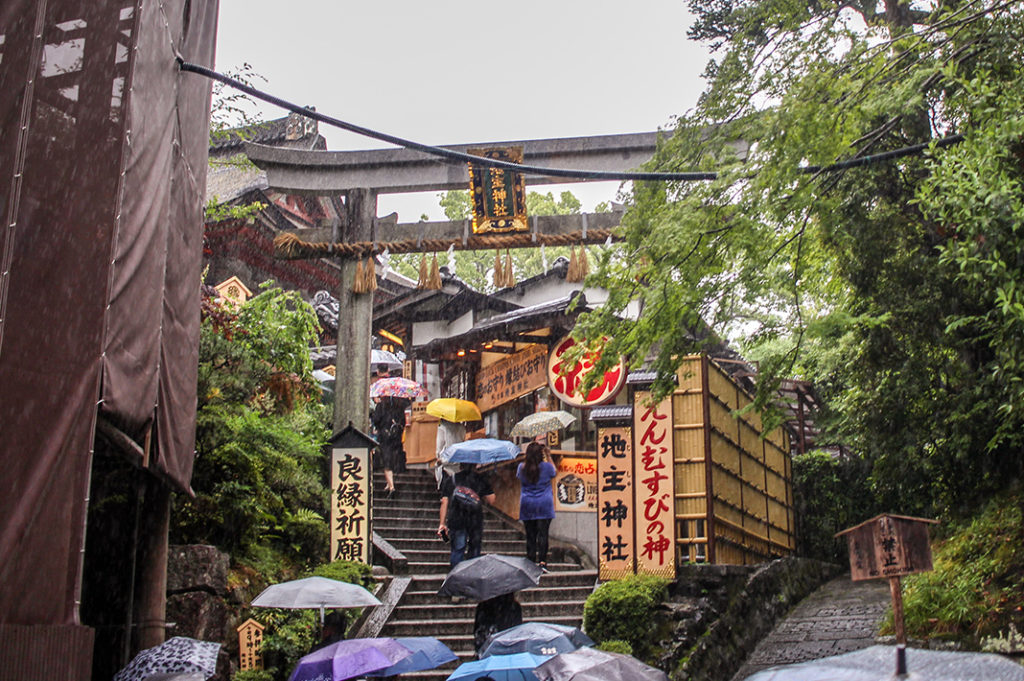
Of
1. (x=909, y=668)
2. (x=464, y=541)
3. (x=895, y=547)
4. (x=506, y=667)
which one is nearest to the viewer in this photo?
(x=909, y=668)

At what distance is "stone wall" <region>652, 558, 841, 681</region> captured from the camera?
10695 millimetres

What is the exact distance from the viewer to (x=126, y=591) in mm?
9797

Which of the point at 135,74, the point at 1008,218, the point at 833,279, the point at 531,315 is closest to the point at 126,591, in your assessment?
the point at 135,74

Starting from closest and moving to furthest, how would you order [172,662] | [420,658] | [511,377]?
[172,662], [420,658], [511,377]

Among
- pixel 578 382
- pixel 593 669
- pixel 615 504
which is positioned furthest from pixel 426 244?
pixel 593 669

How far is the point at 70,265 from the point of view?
731 cm

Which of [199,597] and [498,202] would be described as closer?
[199,597]

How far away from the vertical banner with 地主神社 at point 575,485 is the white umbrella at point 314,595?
831cm

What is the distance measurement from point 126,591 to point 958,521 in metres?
11.0

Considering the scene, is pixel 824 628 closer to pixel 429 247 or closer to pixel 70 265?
pixel 429 247

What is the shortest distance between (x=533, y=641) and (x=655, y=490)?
4.62 m

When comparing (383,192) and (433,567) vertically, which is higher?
(383,192)

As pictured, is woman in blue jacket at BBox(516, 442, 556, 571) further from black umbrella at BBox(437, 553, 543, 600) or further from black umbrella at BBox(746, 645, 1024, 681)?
black umbrella at BBox(746, 645, 1024, 681)

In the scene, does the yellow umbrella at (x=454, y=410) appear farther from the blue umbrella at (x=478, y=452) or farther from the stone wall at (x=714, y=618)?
the stone wall at (x=714, y=618)
